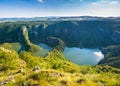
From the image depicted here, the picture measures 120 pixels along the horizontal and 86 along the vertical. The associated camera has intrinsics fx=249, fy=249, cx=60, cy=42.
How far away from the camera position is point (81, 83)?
183 feet

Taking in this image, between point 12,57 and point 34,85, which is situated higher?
point 34,85

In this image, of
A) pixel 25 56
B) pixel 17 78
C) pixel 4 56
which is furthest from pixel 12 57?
pixel 17 78

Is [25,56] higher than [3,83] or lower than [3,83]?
lower

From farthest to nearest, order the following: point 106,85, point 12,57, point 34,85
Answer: point 12,57
point 106,85
point 34,85

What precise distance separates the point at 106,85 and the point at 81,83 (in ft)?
19.8

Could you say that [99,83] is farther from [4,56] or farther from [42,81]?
[4,56]

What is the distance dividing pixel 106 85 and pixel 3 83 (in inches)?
915

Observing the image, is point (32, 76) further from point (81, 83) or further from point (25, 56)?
point (25, 56)

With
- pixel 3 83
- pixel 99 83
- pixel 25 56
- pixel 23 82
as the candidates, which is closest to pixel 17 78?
pixel 3 83

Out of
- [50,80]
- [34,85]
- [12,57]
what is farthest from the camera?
[12,57]

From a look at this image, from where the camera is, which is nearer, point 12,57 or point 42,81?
point 42,81

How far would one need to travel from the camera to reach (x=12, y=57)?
549 ft

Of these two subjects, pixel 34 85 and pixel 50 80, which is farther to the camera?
pixel 50 80

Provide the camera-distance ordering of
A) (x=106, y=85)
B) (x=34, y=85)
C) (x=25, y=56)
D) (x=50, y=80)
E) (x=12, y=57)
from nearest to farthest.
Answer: (x=34, y=85) < (x=50, y=80) < (x=106, y=85) < (x=12, y=57) < (x=25, y=56)
